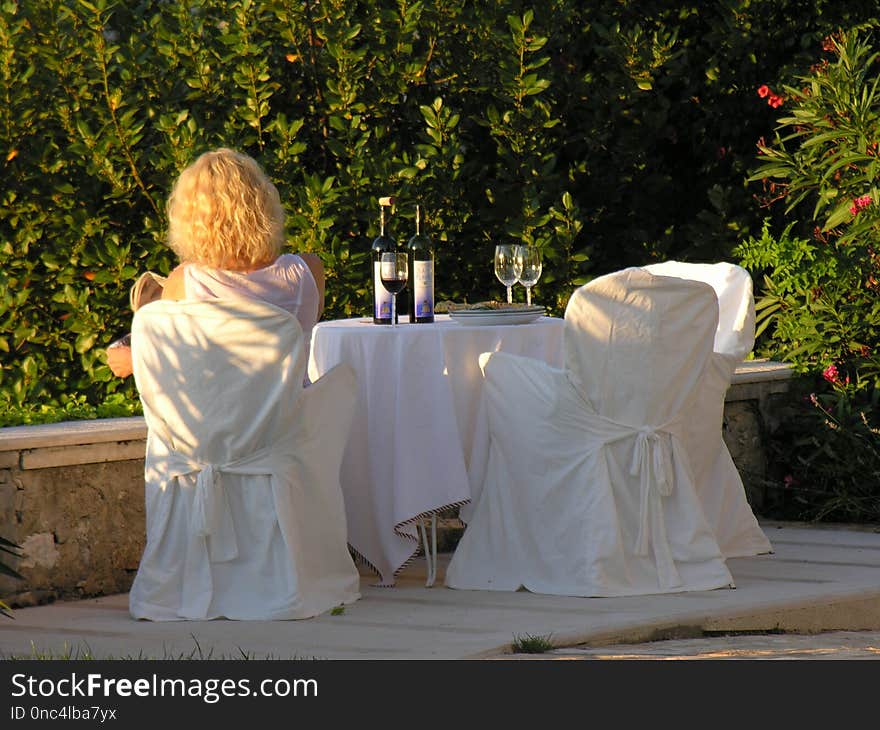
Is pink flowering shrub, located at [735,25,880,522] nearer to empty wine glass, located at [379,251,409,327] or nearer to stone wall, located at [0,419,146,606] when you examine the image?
empty wine glass, located at [379,251,409,327]

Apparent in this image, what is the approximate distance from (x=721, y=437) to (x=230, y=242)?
1.92 m

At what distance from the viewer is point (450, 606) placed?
209 inches

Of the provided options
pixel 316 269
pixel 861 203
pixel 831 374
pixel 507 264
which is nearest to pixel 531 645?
pixel 316 269

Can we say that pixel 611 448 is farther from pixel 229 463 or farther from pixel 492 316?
pixel 229 463

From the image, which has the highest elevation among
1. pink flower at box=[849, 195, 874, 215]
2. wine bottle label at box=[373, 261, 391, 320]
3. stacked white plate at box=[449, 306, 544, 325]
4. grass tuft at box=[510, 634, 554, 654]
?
pink flower at box=[849, 195, 874, 215]

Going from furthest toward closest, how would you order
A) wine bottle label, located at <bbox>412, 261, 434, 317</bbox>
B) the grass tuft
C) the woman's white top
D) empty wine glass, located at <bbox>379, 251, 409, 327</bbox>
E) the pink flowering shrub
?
the pink flowering shrub < wine bottle label, located at <bbox>412, 261, 434, 317</bbox> < empty wine glass, located at <bbox>379, 251, 409, 327</bbox> < the woman's white top < the grass tuft

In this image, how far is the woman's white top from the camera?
208 inches

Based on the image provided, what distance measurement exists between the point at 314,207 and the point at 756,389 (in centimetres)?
204

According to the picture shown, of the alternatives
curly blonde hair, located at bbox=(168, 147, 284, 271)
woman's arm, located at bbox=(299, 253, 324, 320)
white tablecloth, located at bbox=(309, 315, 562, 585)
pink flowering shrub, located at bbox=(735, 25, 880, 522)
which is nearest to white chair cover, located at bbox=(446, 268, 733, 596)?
white tablecloth, located at bbox=(309, 315, 562, 585)

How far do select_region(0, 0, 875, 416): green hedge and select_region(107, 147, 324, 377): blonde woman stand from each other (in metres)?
1.87

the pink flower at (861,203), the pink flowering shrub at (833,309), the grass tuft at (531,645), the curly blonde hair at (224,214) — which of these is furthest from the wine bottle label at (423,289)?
the pink flower at (861,203)

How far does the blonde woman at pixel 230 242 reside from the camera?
5.30m

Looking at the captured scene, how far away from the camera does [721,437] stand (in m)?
6.02

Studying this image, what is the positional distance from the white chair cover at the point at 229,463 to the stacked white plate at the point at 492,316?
0.64 metres
